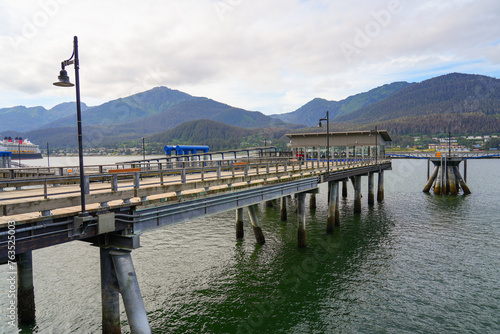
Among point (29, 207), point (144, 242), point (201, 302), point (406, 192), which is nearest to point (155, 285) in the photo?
point (201, 302)

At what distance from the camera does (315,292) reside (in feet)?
53.0

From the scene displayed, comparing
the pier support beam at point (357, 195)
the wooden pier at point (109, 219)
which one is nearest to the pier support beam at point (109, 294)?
the wooden pier at point (109, 219)

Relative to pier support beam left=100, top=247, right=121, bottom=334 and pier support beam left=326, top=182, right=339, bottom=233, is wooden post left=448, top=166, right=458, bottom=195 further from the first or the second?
pier support beam left=100, top=247, right=121, bottom=334

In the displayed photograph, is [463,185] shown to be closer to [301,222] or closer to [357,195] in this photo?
[357,195]

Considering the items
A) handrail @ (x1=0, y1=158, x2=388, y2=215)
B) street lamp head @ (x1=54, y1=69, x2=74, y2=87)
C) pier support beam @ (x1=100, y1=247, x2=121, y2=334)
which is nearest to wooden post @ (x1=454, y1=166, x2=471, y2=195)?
handrail @ (x1=0, y1=158, x2=388, y2=215)

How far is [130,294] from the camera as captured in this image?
9.82 meters

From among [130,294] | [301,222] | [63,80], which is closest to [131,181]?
[130,294]

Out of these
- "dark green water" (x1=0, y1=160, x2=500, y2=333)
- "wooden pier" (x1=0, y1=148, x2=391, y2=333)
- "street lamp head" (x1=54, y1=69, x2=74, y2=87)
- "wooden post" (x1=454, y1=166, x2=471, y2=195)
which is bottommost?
"dark green water" (x1=0, y1=160, x2=500, y2=333)

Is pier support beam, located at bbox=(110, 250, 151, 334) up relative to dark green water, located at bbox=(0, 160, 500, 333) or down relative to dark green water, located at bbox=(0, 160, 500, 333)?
up

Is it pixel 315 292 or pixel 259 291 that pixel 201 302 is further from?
pixel 315 292

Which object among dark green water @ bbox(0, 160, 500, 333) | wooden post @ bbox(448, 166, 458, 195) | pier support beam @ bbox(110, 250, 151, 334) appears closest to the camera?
pier support beam @ bbox(110, 250, 151, 334)

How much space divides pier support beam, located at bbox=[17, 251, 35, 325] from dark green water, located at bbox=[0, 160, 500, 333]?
64 centimetres

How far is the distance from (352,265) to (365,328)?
23.0ft

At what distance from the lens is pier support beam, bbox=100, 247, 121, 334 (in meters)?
10.3
